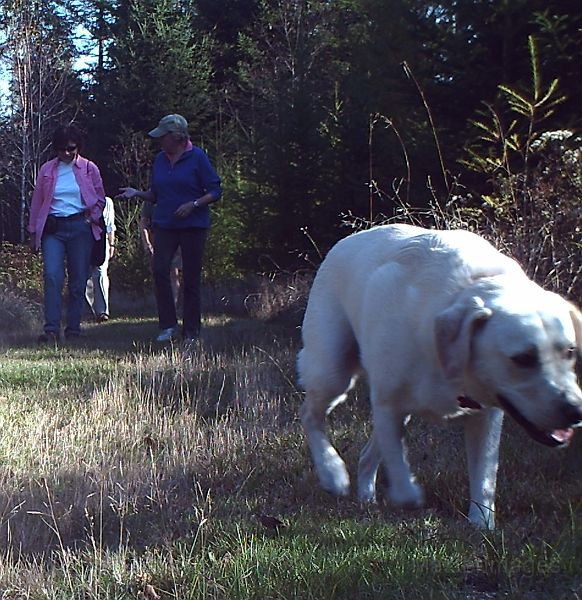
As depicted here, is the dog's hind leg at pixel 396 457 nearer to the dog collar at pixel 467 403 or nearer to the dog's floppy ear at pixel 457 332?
the dog collar at pixel 467 403

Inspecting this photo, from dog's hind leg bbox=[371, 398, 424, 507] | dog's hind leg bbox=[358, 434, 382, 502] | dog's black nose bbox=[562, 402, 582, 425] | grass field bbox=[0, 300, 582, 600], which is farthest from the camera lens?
dog's hind leg bbox=[358, 434, 382, 502]

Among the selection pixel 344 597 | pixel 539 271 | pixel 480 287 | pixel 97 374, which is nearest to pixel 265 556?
pixel 344 597

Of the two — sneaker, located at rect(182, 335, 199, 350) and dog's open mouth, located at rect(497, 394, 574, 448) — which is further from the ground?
dog's open mouth, located at rect(497, 394, 574, 448)

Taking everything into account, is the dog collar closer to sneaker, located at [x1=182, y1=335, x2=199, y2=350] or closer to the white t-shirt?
sneaker, located at [x1=182, y1=335, x2=199, y2=350]

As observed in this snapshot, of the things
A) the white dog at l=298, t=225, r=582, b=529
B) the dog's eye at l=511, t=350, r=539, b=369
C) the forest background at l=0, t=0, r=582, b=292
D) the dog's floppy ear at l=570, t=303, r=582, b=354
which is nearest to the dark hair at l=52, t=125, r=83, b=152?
the forest background at l=0, t=0, r=582, b=292

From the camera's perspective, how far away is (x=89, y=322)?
12727mm

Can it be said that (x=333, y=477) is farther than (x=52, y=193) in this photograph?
No

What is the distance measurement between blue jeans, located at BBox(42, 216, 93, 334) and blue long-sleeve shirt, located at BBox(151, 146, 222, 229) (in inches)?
32.0

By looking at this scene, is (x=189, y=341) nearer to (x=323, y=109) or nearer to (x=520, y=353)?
(x=323, y=109)

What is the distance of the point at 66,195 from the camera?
9070 mm

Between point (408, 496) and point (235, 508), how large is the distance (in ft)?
2.22

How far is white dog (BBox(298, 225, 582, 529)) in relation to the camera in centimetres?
303

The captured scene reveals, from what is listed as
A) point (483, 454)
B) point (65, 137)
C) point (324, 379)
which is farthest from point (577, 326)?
point (65, 137)

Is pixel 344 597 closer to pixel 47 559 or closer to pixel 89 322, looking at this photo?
pixel 47 559
